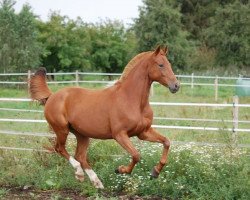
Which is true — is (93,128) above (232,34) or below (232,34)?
below

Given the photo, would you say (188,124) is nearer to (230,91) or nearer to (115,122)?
(115,122)

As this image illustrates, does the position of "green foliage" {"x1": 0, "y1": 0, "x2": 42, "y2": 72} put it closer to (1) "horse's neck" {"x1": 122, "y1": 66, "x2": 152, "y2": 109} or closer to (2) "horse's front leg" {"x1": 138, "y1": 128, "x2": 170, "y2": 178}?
(1) "horse's neck" {"x1": 122, "y1": 66, "x2": 152, "y2": 109}

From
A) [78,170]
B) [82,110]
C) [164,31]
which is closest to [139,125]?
[82,110]

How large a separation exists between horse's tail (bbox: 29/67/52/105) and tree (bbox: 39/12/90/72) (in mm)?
27265

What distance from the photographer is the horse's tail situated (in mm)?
7848

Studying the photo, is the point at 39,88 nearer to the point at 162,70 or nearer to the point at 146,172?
the point at 146,172

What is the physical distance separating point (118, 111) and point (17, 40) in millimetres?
22524

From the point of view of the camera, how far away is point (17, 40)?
28469 millimetres

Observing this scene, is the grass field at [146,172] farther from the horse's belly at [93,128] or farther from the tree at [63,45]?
the tree at [63,45]

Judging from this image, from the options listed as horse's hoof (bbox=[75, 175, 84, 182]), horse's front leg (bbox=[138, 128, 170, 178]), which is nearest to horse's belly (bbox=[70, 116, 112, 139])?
horse's front leg (bbox=[138, 128, 170, 178])

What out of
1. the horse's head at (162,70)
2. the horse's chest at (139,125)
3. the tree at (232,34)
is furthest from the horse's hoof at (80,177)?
the tree at (232,34)

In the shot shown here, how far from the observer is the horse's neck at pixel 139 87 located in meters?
6.93

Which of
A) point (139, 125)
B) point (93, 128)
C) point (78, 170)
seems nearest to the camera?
point (139, 125)

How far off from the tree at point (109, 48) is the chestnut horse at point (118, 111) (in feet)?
101
